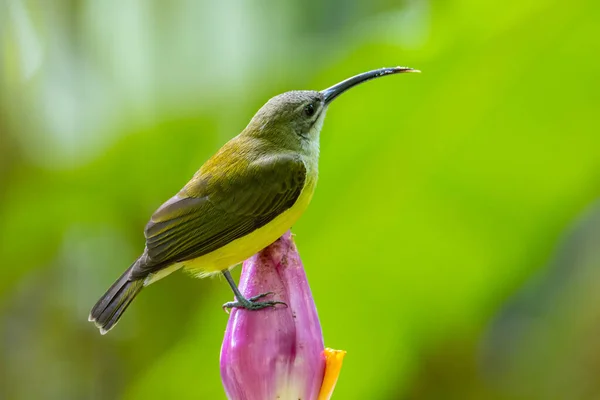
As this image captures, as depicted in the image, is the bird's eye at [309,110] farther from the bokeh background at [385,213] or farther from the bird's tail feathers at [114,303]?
the bird's tail feathers at [114,303]

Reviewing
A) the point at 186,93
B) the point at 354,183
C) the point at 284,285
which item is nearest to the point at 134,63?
the point at 186,93

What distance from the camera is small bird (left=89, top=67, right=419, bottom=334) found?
833 mm

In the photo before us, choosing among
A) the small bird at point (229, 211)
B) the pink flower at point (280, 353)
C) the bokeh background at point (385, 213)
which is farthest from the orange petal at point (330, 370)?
the bokeh background at point (385, 213)

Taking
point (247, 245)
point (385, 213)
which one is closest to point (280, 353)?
point (247, 245)

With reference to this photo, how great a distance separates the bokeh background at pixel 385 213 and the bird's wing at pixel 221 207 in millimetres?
343

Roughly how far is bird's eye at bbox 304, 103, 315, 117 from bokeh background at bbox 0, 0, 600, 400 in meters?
0.24

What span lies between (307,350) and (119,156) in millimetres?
882

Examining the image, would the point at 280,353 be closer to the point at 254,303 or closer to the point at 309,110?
the point at 254,303

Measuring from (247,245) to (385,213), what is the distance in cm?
47

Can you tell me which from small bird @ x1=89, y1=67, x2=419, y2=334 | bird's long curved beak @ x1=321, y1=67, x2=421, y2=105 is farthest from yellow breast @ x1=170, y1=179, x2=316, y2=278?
bird's long curved beak @ x1=321, y1=67, x2=421, y2=105

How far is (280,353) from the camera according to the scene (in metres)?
0.63

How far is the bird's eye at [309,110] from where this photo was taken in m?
1.09

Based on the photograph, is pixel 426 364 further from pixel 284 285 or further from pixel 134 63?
pixel 134 63

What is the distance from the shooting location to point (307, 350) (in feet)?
2.08
